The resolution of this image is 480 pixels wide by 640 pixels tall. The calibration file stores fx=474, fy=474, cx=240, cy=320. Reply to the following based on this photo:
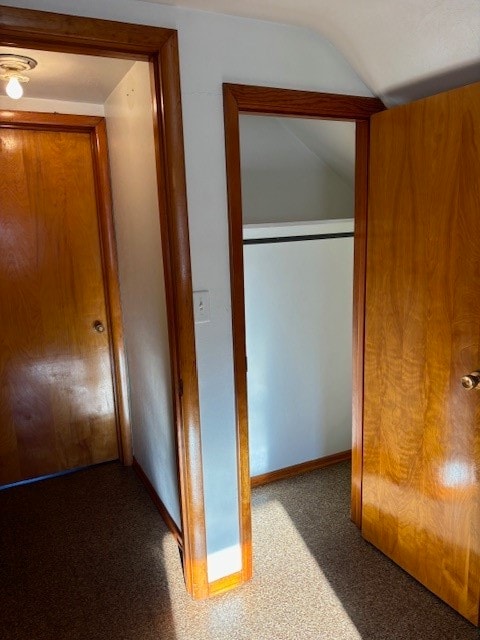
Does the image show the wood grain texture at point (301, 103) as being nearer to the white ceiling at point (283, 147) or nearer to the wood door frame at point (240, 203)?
the wood door frame at point (240, 203)

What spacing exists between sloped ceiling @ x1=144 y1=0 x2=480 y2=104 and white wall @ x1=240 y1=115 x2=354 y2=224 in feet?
3.07

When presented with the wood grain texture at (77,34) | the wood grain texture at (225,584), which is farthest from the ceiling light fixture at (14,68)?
the wood grain texture at (225,584)

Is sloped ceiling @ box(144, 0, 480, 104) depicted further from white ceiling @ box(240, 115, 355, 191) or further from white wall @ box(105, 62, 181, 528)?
white ceiling @ box(240, 115, 355, 191)

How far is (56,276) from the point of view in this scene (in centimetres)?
261

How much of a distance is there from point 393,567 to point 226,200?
1.63 meters

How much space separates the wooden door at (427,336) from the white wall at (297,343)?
1.96 ft

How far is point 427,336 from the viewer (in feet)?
5.55

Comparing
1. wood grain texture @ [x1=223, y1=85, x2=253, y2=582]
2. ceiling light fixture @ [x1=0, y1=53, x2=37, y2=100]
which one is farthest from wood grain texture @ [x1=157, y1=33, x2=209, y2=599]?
ceiling light fixture @ [x1=0, y1=53, x2=37, y2=100]

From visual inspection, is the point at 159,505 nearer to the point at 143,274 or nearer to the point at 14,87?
the point at 143,274

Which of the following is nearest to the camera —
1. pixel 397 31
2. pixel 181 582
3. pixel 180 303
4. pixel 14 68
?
pixel 397 31

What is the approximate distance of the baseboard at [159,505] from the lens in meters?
2.14

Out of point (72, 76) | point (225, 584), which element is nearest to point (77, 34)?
point (72, 76)

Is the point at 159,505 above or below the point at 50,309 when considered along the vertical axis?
below

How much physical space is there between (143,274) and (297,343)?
35.7 inches
